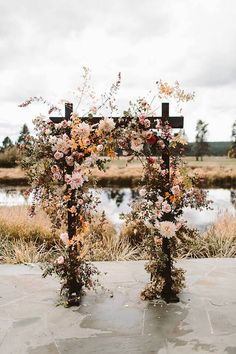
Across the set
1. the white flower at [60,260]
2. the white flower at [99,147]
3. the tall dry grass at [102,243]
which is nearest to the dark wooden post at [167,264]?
the white flower at [99,147]

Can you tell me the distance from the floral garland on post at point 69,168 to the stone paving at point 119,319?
0.34 m

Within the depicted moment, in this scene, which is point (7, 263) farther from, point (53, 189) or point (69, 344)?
point (69, 344)

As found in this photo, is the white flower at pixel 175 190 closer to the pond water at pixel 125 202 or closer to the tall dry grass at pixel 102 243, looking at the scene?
the tall dry grass at pixel 102 243

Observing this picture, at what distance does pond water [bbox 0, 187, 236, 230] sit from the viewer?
14.3 meters

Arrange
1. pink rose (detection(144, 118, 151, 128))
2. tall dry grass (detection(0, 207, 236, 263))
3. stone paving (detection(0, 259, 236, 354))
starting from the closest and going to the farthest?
stone paving (detection(0, 259, 236, 354)) < pink rose (detection(144, 118, 151, 128)) < tall dry grass (detection(0, 207, 236, 263))

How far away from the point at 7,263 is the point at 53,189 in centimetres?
233

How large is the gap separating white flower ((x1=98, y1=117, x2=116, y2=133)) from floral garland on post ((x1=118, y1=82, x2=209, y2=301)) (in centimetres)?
15

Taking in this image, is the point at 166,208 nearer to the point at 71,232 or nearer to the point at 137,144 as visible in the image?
the point at 137,144

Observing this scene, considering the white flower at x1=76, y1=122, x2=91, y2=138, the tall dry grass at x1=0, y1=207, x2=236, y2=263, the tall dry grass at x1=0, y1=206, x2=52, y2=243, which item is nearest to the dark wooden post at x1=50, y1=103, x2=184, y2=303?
the white flower at x1=76, y1=122, x2=91, y2=138

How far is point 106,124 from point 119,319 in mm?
1744

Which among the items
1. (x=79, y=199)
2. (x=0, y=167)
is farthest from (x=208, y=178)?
(x=79, y=199)

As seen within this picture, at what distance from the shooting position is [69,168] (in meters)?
4.27

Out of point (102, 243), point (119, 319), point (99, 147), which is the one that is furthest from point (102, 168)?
point (102, 243)

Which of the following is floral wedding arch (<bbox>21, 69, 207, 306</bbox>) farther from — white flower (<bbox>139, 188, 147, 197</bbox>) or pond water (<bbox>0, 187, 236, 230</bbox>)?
pond water (<bbox>0, 187, 236, 230</bbox>)
